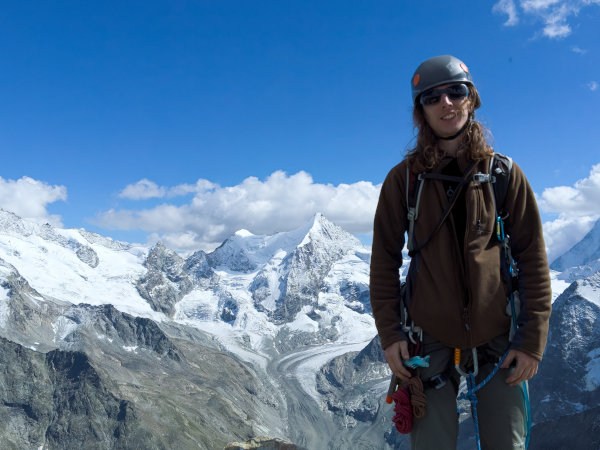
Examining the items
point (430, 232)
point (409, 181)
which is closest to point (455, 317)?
point (430, 232)

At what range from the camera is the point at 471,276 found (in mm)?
5594

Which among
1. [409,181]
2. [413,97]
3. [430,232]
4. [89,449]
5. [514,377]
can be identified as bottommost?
[89,449]

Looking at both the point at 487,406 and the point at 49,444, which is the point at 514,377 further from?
the point at 49,444

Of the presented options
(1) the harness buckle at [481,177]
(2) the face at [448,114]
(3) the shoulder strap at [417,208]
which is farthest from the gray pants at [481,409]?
(2) the face at [448,114]

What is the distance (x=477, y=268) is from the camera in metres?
5.58

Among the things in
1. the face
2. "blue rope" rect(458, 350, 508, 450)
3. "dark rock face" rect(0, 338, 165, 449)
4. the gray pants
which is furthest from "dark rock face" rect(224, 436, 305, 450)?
"dark rock face" rect(0, 338, 165, 449)

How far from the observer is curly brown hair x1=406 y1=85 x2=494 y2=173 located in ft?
19.5

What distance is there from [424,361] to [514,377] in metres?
1.00

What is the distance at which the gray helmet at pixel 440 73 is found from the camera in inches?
242

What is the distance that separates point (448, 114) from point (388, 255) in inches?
74.2

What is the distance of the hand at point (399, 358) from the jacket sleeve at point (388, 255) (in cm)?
12

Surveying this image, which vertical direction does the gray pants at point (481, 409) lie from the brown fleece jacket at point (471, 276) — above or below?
below

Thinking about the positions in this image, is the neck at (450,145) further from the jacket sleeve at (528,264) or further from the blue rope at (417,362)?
the blue rope at (417,362)

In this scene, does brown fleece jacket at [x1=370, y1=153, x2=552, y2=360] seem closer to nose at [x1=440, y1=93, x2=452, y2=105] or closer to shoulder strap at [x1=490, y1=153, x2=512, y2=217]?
shoulder strap at [x1=490, y1=153, x2=512, y2=217]
